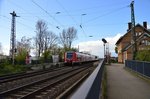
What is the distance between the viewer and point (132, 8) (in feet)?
108

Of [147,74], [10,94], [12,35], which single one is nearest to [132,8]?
[147,74]

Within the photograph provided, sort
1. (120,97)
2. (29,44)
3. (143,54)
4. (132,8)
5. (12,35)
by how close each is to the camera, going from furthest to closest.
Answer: (29,44), (12,35), (132,8), (143,54), (120,97)

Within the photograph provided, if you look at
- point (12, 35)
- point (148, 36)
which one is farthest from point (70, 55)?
point (148, 36)

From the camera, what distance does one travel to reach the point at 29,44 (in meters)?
79.9

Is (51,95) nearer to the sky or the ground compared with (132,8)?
nearer to the ground

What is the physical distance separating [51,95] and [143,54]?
1619 centimetres

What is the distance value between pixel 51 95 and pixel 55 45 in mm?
68697

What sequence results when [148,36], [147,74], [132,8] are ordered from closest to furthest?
[147,74] → [132,8] → [148,36]

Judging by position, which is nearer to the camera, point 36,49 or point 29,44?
point 36,49

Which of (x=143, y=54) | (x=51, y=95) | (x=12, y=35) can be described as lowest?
(x=51, y=95)

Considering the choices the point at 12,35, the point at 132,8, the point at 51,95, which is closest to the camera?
the point at 51,95

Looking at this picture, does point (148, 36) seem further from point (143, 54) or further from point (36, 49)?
point (143, 54)

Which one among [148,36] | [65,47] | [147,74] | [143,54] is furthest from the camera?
[65,47]

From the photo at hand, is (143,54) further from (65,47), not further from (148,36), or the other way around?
(65,47)
